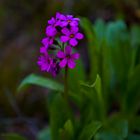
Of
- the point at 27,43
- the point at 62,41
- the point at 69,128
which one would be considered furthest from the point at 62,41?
the point at 27,43

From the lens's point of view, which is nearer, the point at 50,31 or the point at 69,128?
the point at 50,31

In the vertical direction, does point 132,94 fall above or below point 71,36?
below

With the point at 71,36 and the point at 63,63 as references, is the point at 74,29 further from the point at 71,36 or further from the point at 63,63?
the point at 63,63

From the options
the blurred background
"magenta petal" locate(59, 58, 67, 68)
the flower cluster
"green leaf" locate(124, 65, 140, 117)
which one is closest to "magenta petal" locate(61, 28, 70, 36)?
the flower cluster

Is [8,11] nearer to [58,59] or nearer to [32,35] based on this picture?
[32,35]

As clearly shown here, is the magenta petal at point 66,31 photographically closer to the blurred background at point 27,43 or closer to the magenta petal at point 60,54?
the magenta petal at point 60,54

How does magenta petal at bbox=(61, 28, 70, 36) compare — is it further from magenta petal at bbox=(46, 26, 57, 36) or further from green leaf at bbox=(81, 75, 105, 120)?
green leaf at bbox=(81, 75, 105, 120)

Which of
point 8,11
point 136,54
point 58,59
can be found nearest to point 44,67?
point 58,59
